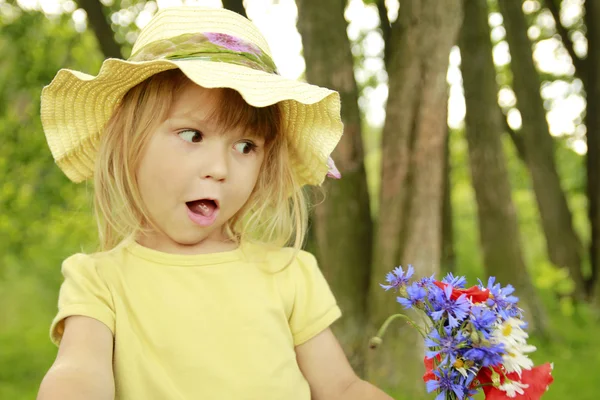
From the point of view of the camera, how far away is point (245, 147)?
2.28 m

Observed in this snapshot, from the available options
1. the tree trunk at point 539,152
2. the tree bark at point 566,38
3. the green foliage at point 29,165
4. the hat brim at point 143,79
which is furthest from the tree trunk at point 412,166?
the tree bark at point 566,38

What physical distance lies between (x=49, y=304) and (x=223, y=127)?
7759 millimetres

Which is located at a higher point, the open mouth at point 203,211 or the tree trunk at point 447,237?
the open mouth at point 203,211

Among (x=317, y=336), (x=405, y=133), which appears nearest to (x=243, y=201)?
(x=317, y=336)

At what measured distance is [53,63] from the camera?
6.90 metres

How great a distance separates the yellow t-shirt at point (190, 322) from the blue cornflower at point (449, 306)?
695 millimetres

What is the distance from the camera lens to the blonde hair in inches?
86.2

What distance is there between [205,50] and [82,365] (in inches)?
38.8

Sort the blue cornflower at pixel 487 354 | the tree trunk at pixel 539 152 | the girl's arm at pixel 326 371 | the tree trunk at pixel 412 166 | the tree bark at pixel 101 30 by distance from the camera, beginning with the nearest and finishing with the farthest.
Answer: the blue cornflower at pixel 487 354 → the girl's arm at pixel 326 371 → the tree trunk at pixel 412 166 → the tree bark at pixel 101 30 → the tree trunk at pixel 539 152

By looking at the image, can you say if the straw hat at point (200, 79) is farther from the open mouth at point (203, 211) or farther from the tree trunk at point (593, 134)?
the tree trunk at point (593, 134)

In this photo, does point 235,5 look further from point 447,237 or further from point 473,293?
point 447,237

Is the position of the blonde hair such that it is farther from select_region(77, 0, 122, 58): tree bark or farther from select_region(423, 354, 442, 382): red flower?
select_region(77, 0, 122, 58): tree bark

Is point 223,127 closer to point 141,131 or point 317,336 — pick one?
point 141,131

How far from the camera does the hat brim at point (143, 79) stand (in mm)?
2102
